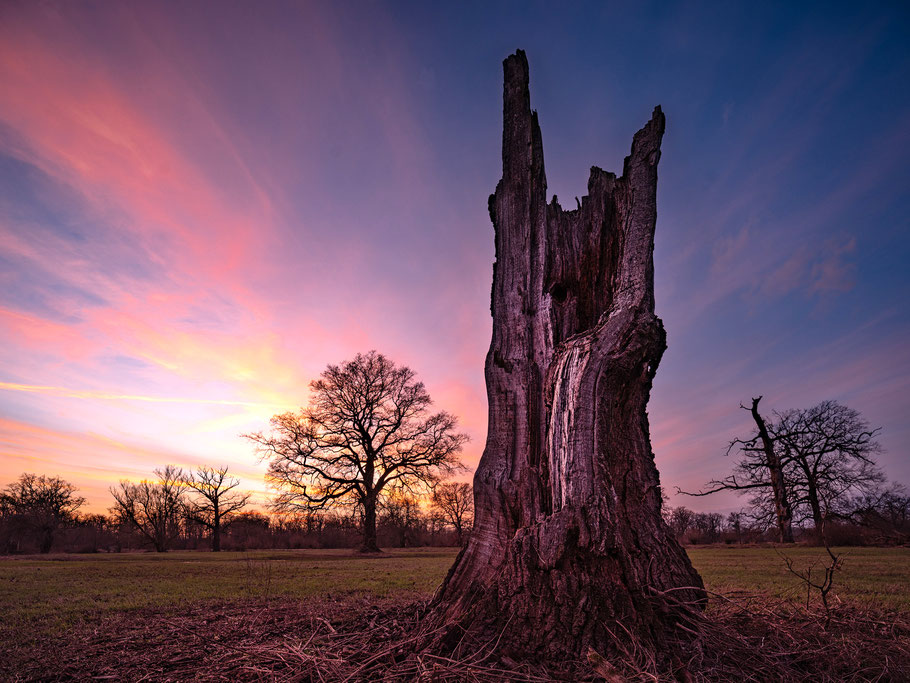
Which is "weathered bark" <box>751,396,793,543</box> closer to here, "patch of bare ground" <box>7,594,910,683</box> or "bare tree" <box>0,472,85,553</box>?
"patch of bare ground" <box>7,594,910,683</box>

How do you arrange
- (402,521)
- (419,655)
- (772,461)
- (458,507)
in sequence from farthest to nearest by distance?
(458,507)
(402,521)
(772,461)
(419,655)

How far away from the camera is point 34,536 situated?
3769 centimetres

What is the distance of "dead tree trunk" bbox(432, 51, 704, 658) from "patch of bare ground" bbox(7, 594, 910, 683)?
0.21m

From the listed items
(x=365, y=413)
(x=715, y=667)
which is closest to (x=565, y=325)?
(x=715, y=667)

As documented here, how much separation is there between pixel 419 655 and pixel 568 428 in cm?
169

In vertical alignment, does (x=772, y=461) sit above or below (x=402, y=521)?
above

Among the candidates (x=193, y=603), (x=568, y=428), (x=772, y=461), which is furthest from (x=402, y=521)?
(x=568, y=428)

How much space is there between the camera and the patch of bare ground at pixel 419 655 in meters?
2.39

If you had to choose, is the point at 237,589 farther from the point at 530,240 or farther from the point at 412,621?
the point at 530,240

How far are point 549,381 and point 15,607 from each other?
796 cm

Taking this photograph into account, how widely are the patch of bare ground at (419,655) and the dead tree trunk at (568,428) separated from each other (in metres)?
0.21

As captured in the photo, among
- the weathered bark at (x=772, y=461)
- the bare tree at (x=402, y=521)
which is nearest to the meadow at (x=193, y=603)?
the weathered bark at (x=772, y=461)

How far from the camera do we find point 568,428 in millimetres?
3217

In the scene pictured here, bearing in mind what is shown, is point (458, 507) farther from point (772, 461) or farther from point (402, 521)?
point (772, 461)
